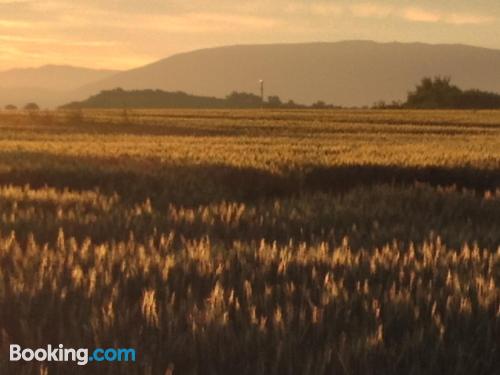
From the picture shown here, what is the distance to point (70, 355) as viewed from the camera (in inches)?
126

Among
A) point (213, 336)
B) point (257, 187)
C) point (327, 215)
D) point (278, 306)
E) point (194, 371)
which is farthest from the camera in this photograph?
point (257, 187)

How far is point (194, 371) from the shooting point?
3008 mm

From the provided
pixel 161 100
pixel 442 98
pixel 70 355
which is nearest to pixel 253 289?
pixel 70 355

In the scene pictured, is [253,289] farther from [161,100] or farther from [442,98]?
[161,100]

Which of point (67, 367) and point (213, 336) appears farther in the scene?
point (213, 336)

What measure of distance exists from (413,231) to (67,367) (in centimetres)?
412

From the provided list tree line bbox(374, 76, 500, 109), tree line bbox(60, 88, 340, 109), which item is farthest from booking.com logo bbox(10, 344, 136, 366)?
tree line bbox(60, 88, 340, 109)

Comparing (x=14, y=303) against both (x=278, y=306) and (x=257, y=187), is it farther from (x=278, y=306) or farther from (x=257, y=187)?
(x=257, y=187)

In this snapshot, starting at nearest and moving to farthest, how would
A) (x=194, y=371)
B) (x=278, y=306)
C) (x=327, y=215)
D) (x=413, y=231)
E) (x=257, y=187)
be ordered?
(x=194, y=371) < (x=278, y=306) < (x=413, y=231) < (x=327, y=215) < (x=257, y=187)

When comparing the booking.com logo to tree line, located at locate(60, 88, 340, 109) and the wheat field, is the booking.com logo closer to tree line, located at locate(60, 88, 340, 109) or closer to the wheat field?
the wheat field

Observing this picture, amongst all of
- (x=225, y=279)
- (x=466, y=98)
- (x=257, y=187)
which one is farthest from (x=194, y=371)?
(x=466, y=98)

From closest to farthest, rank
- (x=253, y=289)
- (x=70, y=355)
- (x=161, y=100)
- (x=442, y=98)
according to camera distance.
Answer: (x=70, y=355) < (x=253, y=289) < (x=442, y=98) < (x=161, y=100)

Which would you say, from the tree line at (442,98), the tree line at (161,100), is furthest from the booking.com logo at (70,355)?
the tree line at (161,100)

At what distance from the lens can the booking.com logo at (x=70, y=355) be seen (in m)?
3.14
